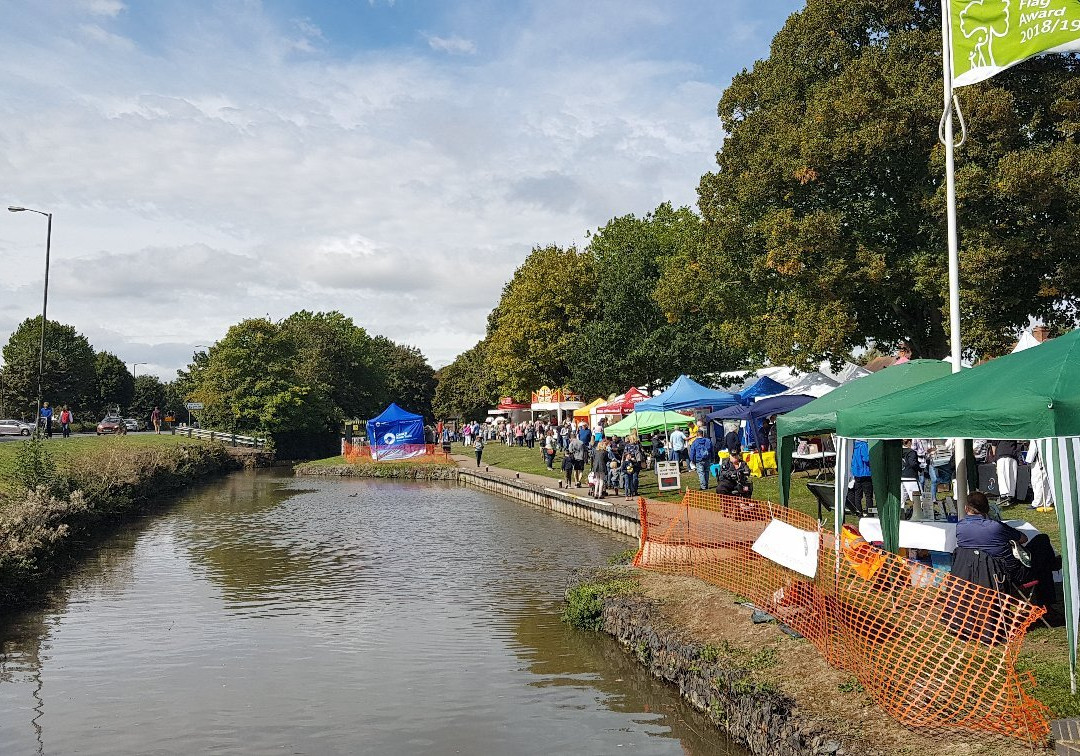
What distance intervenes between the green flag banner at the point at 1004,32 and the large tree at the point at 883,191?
833 centimetres

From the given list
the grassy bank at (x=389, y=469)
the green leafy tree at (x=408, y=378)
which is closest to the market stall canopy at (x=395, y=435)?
the grassy bank at (x=389, y=469)

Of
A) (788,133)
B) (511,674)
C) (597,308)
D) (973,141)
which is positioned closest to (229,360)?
(597,308)

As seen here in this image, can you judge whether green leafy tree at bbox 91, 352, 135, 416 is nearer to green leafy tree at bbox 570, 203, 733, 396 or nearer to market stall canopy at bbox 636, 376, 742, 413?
green leafy tree at bbox 570, 203, 733, 396

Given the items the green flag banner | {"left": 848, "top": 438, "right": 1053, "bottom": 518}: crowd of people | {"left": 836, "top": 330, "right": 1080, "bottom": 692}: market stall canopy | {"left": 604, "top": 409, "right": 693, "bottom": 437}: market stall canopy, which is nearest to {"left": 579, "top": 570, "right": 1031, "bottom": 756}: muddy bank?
{"left": 836, "top": 330, "right": 1080, "bottom": 692}: market stall canopy

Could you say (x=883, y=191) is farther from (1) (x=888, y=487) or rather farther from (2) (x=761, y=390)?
(1) (x=888, y=487)

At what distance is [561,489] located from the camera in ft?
97.8

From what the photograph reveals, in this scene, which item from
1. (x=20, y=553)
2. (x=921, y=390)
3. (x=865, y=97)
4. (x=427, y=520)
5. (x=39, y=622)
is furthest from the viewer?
(x=427, y=520)

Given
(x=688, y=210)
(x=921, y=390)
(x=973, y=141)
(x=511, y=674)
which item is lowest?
(x=511, y=674)

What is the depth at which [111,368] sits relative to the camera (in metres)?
104

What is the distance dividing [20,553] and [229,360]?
48.5 metres

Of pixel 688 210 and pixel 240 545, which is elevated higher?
pixel 688 210

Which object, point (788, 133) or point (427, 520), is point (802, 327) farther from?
point (427, 520)

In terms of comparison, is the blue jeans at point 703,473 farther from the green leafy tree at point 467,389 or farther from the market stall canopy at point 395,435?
the green leafy tree at point 467,389

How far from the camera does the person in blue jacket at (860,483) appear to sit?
1770 centimetres
